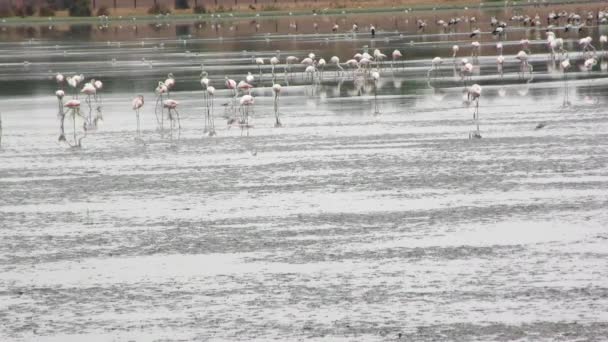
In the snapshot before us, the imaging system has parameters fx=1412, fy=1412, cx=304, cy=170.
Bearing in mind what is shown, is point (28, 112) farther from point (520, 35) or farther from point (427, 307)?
point (520, 35)

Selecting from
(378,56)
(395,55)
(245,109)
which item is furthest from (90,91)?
(395,55)

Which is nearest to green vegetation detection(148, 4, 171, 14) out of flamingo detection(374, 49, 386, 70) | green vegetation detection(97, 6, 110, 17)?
green vegetation detection(97, 6, 110, 17)

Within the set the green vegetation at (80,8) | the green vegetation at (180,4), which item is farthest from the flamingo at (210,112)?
the green vegetation at (180,4)

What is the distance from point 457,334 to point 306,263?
2977 millimetres

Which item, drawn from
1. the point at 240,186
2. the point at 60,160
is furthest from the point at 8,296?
the point at 60,160

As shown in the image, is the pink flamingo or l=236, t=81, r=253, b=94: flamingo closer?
the pink flamingo

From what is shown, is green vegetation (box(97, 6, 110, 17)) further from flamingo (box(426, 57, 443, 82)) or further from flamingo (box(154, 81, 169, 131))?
Answer: flamingo (box(154, 81, 169, 131))

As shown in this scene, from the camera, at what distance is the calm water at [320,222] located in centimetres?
1172

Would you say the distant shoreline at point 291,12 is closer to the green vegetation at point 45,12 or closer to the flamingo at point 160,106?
the green vegetation at point 45,12

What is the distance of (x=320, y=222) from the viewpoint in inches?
624

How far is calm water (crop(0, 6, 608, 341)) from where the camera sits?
38.4ft

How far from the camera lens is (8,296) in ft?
42.4

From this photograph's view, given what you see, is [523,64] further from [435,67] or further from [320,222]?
[320,222]

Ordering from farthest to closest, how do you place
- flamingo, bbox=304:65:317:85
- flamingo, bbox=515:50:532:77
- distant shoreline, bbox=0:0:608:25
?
distant shoreline, bbox=0:0:608:25
flamingo, bbox=515:50:532:77
flamingo, bbox=304:65:317:85
